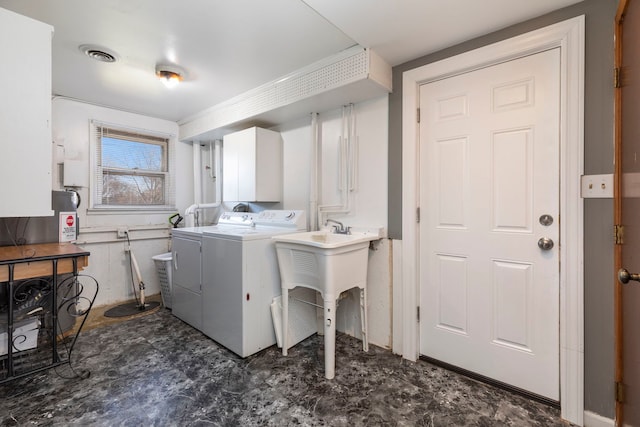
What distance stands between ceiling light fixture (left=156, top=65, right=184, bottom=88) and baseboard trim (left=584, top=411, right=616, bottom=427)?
142 inches

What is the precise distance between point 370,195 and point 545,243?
121cm

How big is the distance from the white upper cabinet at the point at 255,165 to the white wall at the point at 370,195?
62cm

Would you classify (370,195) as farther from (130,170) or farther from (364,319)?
(130,170)

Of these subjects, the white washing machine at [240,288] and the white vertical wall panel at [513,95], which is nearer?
the white vertical wall panel at [513,95]

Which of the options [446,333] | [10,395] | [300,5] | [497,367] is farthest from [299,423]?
[300,5]

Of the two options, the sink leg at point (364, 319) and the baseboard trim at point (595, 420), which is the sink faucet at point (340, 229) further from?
the baseboard trim at point (595, 420)

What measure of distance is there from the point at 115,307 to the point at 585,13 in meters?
4.75

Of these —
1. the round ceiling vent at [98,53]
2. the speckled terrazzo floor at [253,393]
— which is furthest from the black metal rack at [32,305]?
the round ceiling vent at [98,53]

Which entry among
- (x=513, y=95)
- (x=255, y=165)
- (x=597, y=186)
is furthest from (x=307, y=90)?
(x=597, y=186)

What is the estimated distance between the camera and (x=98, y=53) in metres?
2.13

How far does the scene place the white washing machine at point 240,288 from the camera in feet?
7.11

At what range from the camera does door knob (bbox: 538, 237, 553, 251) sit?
1640mm

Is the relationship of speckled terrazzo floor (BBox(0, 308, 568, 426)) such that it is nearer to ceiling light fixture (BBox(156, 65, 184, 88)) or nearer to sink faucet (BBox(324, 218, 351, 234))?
sink faucet (BBox(324, 218, 351, 234))

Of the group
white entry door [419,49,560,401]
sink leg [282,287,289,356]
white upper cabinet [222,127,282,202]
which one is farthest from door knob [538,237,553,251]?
white upper cabinet [222,127,282,202]
